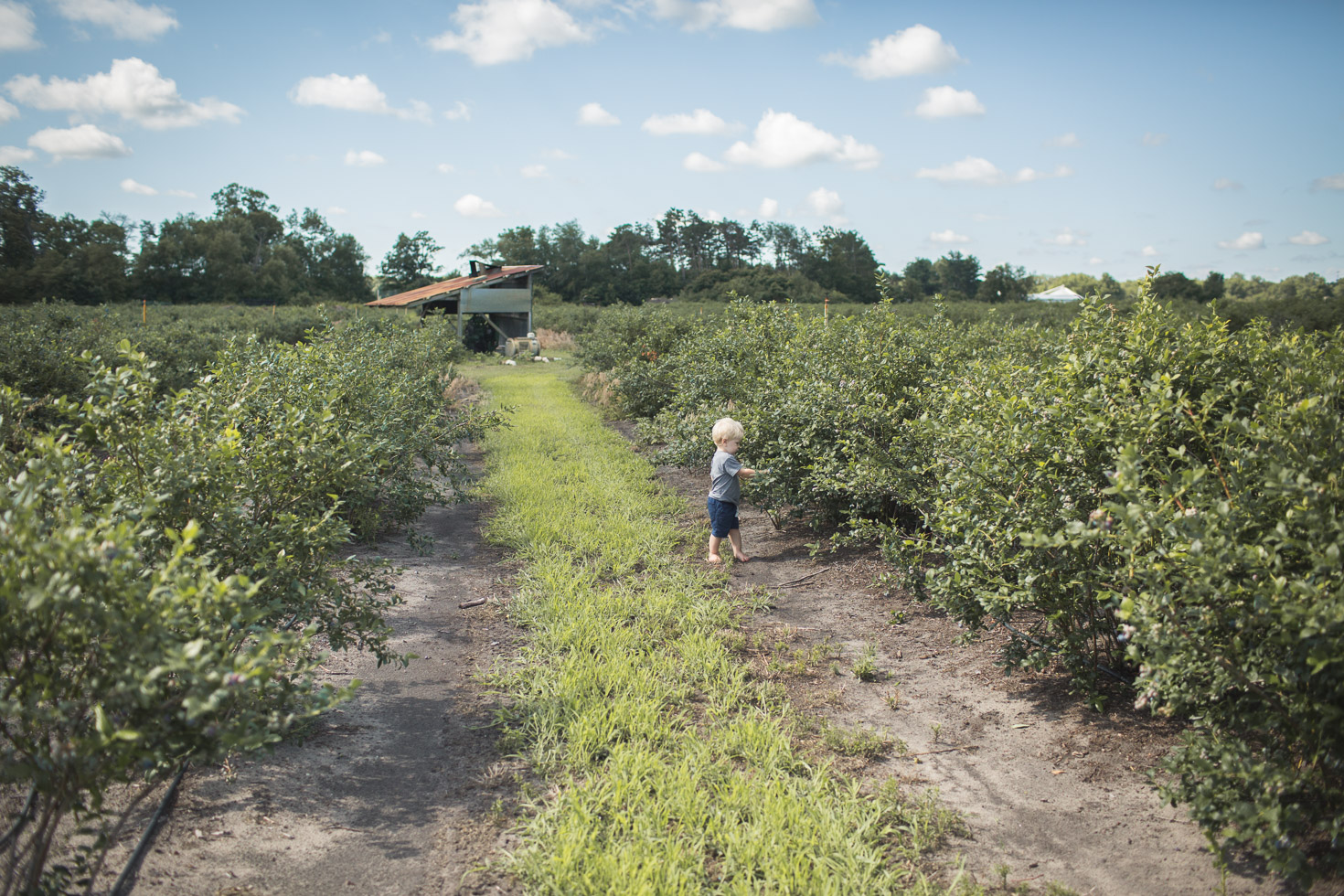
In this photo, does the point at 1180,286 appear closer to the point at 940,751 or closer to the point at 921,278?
the point at 940,751

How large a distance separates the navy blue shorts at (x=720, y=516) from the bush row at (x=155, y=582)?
2.57 m

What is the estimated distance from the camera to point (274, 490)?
10.9 ft

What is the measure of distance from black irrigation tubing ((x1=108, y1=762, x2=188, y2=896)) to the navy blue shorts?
3.95 meters

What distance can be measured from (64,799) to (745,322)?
8.35 m

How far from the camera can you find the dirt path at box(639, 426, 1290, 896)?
8.45 ft

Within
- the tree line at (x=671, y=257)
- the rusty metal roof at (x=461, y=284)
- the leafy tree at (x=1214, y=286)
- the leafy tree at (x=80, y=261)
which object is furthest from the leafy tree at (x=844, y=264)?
the leafy tree at (x=80, y=261)

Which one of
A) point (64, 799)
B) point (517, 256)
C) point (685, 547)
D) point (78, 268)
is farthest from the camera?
point (517, 256)

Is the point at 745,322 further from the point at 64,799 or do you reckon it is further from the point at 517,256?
the point at 517,256

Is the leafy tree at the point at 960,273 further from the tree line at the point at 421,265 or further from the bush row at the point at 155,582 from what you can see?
the bush row at the point at 155,582

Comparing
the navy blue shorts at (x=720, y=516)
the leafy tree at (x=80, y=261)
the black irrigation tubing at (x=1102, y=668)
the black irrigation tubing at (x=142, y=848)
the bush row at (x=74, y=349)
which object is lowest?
the black irrigation tubing at (x=142, y=848)

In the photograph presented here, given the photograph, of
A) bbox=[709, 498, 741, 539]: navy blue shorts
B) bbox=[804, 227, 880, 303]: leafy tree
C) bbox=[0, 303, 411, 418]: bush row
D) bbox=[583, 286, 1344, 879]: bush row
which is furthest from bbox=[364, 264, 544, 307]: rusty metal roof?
bbox=[804, 227, 880, 303]: leafy tree

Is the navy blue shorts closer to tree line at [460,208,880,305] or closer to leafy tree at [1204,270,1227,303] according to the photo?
leafy tree at [1204,270,1227,303]

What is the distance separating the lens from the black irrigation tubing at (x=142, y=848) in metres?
2.37

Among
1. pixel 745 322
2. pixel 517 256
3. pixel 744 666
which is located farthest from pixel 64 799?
pixel 517 256
